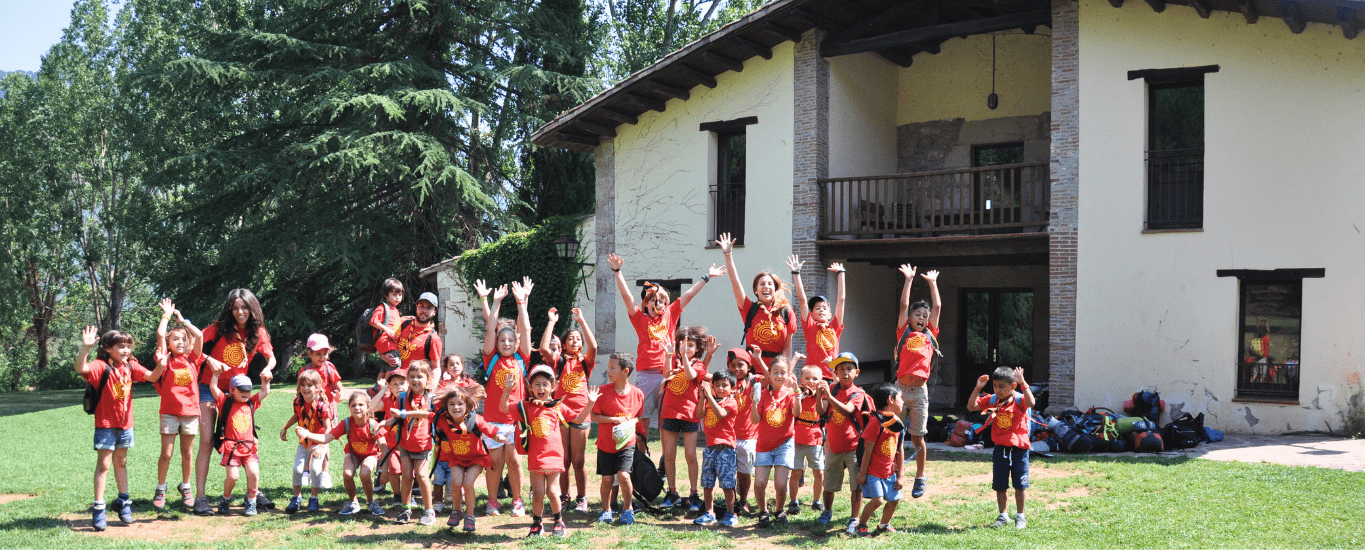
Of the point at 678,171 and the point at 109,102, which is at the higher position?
the point at 109,102

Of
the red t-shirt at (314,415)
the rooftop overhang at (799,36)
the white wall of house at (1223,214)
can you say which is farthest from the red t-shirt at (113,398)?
the white wall of house at (1223,214)

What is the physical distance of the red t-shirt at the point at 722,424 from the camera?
6.89 m

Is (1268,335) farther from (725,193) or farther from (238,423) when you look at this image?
(238,423)

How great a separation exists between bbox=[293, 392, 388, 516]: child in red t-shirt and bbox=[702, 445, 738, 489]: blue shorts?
96.7 inches

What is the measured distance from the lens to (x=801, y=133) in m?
14.6

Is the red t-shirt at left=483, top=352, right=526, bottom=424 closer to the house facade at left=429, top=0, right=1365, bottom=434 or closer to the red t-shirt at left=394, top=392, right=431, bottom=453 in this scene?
the red t-shirt at left=394, top=392, right=431, bottom=453

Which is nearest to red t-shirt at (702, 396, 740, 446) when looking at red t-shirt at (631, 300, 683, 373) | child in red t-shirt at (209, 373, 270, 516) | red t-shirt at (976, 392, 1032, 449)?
red t-shirt at (631, 300, 683, 373)

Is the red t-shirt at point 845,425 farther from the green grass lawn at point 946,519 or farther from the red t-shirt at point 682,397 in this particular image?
the red t-shirt at point 682,397

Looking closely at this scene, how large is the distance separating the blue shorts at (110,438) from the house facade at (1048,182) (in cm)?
958

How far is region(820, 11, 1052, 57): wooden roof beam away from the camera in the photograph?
12945 mm

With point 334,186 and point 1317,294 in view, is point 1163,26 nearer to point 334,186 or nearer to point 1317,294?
point 1317,294

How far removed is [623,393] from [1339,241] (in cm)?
928

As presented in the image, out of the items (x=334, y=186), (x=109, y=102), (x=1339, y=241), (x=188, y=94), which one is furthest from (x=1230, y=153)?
(x=109, y=102)

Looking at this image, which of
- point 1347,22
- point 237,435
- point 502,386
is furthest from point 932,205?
point 237,435
